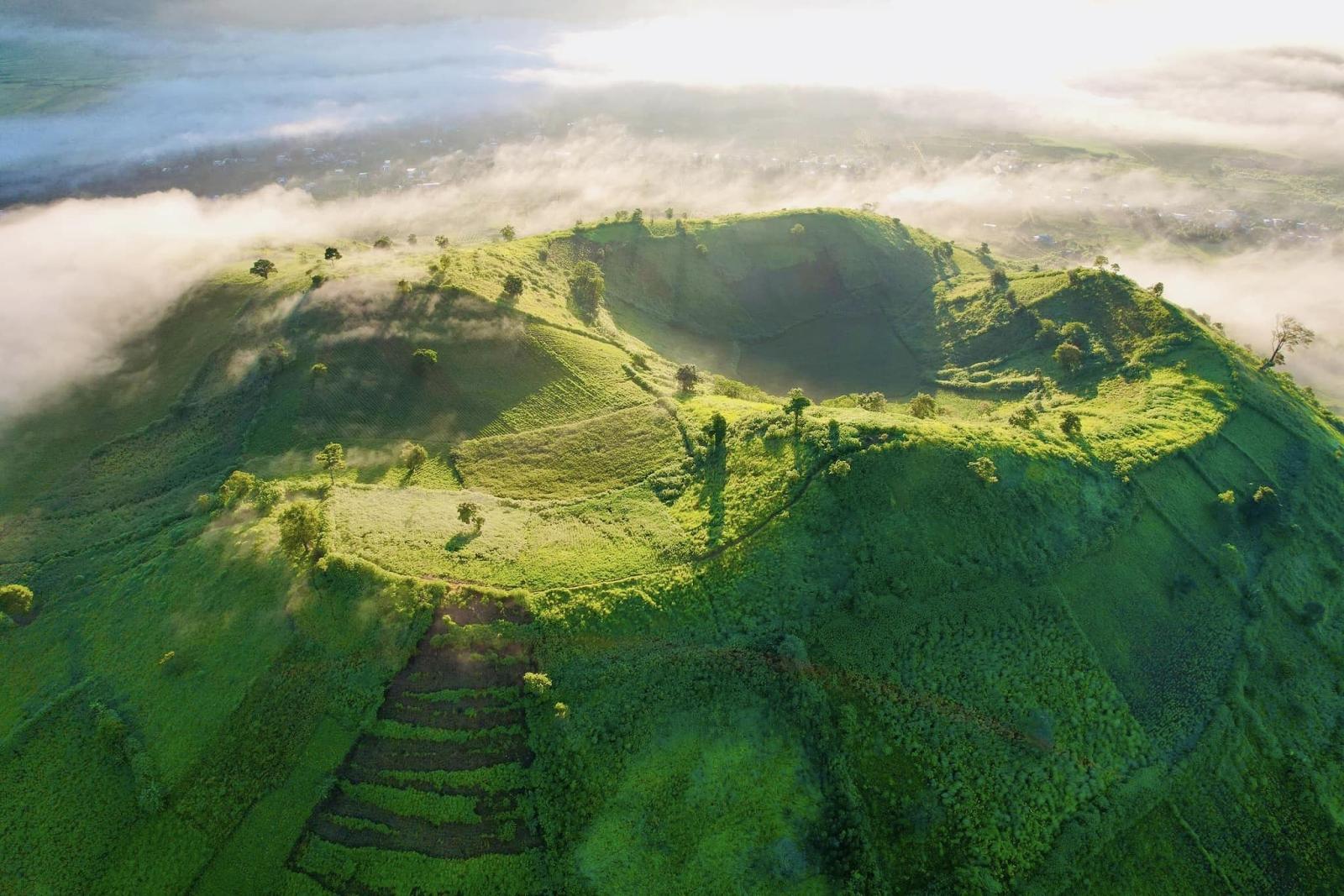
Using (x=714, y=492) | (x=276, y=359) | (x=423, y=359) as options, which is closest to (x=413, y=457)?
(x=423, y=359)

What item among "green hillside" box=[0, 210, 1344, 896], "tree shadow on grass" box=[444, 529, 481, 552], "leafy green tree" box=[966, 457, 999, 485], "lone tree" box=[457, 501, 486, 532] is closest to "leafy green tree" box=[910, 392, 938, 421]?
"green hillside" box=[0, 210, 1344, 896]

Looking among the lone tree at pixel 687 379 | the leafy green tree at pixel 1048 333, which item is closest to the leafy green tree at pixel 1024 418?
the leafy green tree at pixel 1048 333

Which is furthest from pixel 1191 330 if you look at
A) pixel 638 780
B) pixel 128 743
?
pixel 128 743

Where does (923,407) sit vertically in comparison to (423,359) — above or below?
below

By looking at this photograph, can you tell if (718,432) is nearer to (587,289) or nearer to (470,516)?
(470,516)

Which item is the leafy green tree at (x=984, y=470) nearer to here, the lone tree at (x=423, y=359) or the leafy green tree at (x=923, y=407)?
the leafy green tree at (x=923, y=407)

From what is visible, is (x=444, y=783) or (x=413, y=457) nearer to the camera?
(x=444, y=783)

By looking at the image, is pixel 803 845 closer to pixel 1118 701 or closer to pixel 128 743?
pixel 1118 701

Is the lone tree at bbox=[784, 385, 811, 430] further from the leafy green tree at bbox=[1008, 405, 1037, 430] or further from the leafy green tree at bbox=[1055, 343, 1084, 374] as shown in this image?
the leafy green tree at bbox=[1055, 343, 1084, 374]
